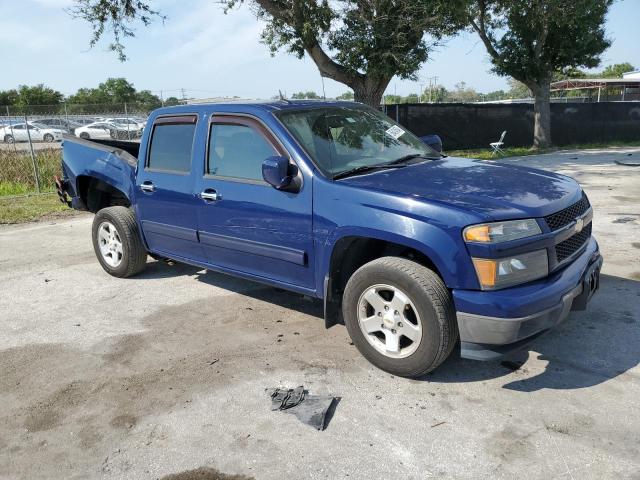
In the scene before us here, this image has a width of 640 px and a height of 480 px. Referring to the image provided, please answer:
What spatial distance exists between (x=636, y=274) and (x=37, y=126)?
80.2 ft

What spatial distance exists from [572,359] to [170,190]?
3459mm

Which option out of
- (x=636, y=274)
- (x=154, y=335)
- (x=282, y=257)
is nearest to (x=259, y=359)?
(x=282, y=257)

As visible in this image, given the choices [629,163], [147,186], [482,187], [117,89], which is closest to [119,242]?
[147,186]

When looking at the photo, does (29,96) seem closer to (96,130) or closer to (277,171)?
(96,130)

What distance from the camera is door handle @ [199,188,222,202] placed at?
14.5ft

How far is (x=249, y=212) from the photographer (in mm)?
4188

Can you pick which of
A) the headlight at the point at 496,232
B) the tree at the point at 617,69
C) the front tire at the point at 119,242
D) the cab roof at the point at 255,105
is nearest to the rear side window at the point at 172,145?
the cab roof at the point at 255,105

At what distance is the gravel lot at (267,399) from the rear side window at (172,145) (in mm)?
1295

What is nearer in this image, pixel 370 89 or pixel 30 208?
pixel 30 208

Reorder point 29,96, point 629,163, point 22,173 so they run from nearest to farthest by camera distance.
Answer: point 22,173 < point 629,163 < point 29,96

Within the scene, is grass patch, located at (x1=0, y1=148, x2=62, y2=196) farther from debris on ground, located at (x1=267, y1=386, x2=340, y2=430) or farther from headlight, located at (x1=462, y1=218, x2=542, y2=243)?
headlight, located at (x1=462, y1=218, x2=542, y2=243)

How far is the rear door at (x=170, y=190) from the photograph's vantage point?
4.74 meters

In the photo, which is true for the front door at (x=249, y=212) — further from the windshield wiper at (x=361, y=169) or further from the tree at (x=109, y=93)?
the tree at (x=109, y=93)

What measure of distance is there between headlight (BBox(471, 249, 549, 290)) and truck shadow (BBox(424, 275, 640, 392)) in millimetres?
444
